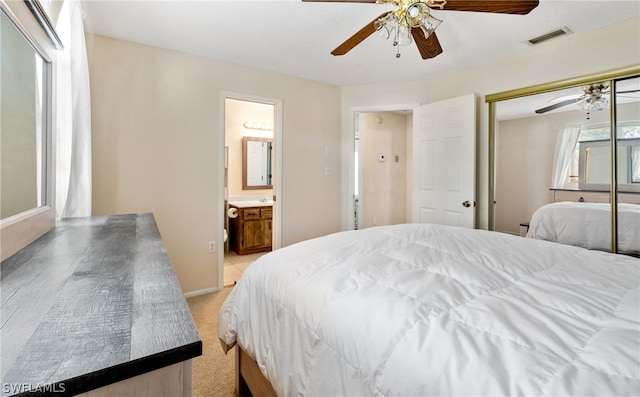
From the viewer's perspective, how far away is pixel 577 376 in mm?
610

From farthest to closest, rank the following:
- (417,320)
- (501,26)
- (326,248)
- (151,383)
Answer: (501,26) < (326,248) < (417,320) < (151,383)

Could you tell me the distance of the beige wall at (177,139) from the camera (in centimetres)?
251

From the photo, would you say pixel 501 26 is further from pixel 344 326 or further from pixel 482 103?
pixel 344 326

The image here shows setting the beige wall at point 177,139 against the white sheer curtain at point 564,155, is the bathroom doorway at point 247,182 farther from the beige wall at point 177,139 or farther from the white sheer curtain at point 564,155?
the white sheer curtain at point 564,155

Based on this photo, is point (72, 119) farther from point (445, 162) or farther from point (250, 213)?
point (445, 162)

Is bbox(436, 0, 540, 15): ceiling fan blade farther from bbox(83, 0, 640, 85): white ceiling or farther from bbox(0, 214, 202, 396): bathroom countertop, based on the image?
bbox(0, 214, 202, 396): bathroom countertop

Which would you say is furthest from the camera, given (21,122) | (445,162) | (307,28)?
(445,162)

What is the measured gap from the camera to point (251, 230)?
442 centimetres

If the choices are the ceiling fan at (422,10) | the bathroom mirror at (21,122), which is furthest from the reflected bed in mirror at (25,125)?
the ceiling fan at (422,10)

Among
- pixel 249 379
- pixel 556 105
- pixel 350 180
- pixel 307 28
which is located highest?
pixel 307 28

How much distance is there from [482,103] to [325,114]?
5.74 ft

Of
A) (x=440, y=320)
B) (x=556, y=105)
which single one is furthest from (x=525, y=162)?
(x=440, y=320)

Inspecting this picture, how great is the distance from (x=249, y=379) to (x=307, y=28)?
95.3 inches

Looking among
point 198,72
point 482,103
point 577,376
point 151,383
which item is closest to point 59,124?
point 198,72
